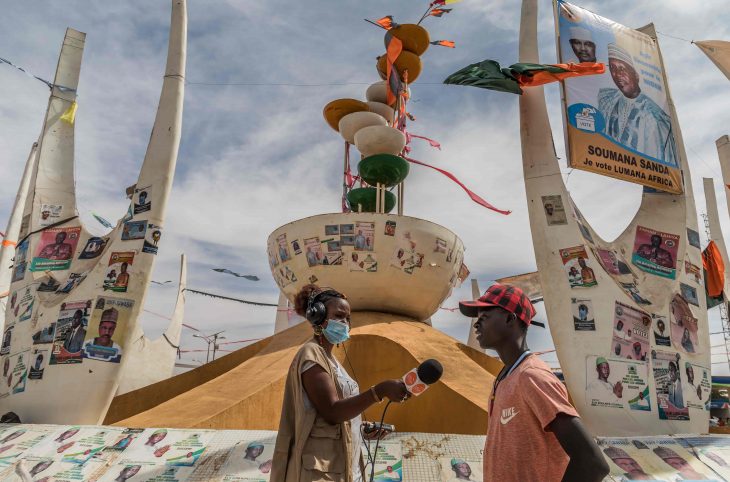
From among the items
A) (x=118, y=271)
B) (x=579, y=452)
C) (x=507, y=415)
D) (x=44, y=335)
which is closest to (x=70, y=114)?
A: (x=118, y=271)

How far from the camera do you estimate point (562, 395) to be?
1699 millimetres

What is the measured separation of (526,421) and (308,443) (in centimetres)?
90

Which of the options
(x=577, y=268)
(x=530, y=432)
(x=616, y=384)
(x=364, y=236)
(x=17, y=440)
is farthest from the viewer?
(x=364, y=236)

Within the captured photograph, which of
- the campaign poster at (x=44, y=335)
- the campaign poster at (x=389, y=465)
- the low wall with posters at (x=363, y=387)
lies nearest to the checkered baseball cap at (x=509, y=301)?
the campaign poster at (x=389, y=465)

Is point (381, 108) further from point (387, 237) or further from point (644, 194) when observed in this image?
point (644, 194)

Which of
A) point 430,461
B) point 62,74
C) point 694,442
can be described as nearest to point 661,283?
point 694,442

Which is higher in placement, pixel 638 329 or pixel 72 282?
pixel 72 282

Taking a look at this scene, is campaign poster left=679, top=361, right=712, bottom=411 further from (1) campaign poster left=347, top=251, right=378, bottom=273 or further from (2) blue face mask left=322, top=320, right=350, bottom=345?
(2) blue face mask left=322, top=320, right=350, bottom=345

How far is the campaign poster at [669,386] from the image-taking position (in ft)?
18.4

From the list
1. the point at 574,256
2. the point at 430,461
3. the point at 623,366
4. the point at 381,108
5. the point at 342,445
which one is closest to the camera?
the point at 342,445

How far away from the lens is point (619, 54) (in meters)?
7.29

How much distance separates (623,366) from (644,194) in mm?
2798

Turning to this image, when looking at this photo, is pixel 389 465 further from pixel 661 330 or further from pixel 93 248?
pixel 93 248

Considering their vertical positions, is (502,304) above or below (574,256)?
below
